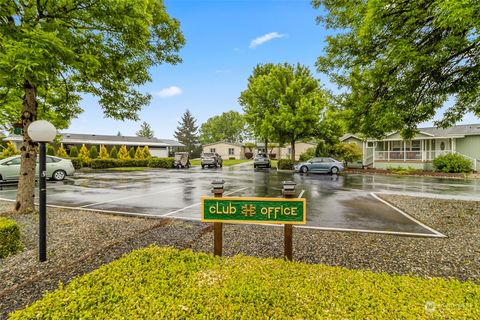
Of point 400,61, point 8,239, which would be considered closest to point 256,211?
point 8,239

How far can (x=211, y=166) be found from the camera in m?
30.6

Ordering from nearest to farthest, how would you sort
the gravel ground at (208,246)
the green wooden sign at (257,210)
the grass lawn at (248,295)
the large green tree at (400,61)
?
the grass lawn at (248,295) → the green wooden sign at (257,210) → the gravel ground at (208,246) → the large green tree at (400,61)

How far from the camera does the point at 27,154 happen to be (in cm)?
603

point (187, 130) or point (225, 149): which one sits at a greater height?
point (187, 130)

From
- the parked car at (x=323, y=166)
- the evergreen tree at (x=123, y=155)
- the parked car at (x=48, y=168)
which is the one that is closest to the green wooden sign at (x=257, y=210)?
the parked car at (x=48, y=168)

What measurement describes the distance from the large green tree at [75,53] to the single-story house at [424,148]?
21.1 meters

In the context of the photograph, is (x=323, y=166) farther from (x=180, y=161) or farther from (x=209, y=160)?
(x=180, y=161)

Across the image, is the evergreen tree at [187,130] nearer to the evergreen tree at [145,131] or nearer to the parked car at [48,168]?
the evergreen tree at [145,131]

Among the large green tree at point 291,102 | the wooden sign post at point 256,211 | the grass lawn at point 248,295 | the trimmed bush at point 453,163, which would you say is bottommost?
the grass lawn at point 248,295

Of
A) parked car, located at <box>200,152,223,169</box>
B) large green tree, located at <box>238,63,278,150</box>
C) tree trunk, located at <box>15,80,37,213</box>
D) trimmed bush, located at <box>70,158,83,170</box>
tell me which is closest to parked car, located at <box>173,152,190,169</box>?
parked car, located at <box>200,152,223,169</box>

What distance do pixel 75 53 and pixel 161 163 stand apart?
25766 millimetres

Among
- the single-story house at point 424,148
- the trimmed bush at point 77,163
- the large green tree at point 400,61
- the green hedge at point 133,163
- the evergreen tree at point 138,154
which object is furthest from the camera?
the evergreen tree at point 138,154

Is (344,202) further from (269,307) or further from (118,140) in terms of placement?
(118,140)

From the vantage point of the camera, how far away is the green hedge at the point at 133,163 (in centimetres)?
2655
